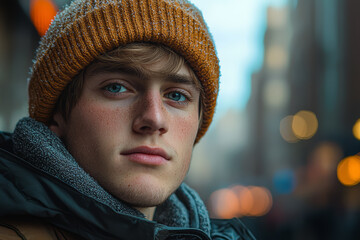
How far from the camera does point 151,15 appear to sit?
2041 millimetres

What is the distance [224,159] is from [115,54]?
100587 mm

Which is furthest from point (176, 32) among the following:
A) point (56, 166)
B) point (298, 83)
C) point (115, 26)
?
point (298, 83)

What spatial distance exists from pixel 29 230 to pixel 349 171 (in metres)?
17.4

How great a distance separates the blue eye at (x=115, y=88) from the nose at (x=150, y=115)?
0.41ft

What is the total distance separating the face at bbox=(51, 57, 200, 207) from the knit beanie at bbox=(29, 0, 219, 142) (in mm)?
132

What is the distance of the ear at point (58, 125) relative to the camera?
2.14m

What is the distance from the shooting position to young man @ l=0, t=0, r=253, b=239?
159 centimetres

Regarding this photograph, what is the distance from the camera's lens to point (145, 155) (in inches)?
72.5

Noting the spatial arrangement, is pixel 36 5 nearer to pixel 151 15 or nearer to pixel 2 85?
pixel 2 85

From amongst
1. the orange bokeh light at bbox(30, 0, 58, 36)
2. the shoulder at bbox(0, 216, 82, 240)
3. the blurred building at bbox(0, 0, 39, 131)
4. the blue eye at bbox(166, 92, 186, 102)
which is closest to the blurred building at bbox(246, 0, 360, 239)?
the blurred building at bbox(0, 0, 39, 131)

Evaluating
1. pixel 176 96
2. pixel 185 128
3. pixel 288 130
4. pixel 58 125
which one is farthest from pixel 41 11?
pixel 288 130

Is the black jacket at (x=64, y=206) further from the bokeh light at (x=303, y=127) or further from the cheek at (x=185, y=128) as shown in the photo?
the bokeh light at (x=303, y=127)

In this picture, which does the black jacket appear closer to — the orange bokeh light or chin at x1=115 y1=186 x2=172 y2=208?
chin at x1=115 y1=186 x2=172 y2=208

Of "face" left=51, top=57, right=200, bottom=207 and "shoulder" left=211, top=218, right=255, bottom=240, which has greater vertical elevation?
"face" left=51, top=57, right=200, bottom=207
